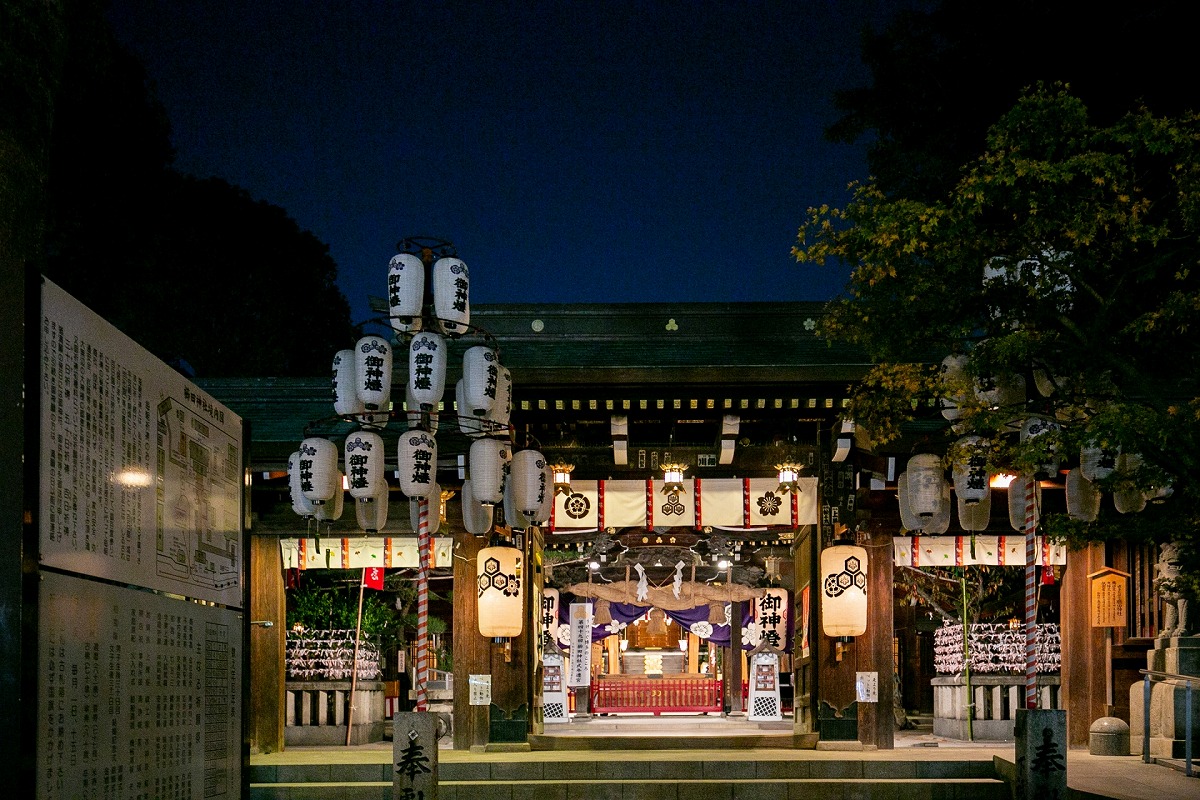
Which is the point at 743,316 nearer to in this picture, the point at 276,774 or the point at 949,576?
the point at 949,576

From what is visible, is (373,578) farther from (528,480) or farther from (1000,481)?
(1000,481)

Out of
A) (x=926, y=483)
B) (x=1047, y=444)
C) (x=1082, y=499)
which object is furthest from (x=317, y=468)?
(x=1082, y=499)

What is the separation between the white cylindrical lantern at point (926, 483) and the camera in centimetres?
1440

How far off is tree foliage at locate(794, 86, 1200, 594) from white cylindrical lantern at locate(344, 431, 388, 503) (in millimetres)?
5503

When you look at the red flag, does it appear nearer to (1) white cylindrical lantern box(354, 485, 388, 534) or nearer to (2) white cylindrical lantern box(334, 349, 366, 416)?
(1) white cylindrical lantern box(354, 485, 388, 534)

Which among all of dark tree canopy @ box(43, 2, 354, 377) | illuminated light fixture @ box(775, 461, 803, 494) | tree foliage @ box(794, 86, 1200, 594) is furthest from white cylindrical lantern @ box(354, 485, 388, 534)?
dark tree canopy @ box(43, 2, 354, 377)

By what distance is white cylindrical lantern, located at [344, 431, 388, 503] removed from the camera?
1337 cm

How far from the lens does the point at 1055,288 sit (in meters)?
10.8

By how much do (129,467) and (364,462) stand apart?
29.8 ft

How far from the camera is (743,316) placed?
64.4 feet

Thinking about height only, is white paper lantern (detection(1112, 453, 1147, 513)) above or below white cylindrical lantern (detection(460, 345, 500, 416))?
below

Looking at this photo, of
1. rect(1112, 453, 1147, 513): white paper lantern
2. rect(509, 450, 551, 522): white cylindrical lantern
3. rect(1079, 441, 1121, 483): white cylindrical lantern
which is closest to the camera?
rect(1079, 441, 1121, 483): white cylindrical lantern

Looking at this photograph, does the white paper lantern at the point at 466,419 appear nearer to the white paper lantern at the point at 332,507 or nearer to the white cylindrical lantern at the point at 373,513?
the white cylindrical lantern at the point at 373,513

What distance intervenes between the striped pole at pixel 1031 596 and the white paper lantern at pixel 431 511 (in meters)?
6.64
